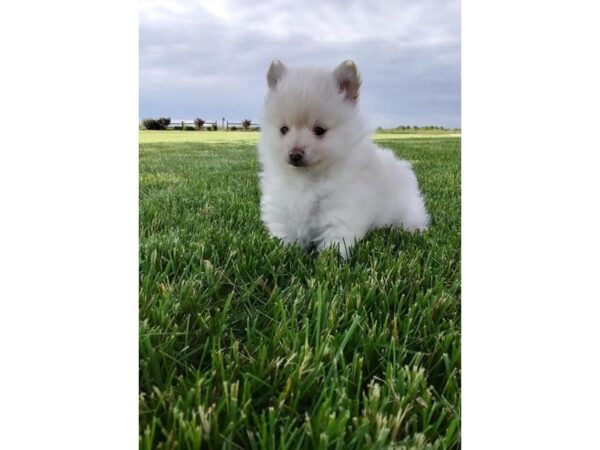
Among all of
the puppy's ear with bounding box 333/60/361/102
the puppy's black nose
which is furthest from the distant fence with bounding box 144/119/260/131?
the puppy's ear with bounding box 333/60/361/102

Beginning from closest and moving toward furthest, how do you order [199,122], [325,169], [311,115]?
[199,122], [311,115], [325,169]

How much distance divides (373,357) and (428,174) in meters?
0.86

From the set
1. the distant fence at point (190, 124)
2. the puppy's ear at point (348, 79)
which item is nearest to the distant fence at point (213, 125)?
the distant fence at point (190, 124)

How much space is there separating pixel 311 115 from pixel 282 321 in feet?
2.32

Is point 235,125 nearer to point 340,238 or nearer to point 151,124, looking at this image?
point 151,124

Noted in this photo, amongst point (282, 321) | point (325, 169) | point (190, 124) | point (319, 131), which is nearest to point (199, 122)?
point (190, 124)

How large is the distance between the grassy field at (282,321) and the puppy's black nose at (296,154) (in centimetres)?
A: 16

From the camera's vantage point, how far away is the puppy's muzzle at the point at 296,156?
6.25 ft

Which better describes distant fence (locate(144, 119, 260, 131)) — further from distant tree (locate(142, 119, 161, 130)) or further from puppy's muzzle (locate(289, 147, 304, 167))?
puppy's muzzle (locate(289, 147, 304, 167))

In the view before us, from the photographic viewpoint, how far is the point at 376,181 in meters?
2.18

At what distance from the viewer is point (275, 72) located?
68.2 inches
